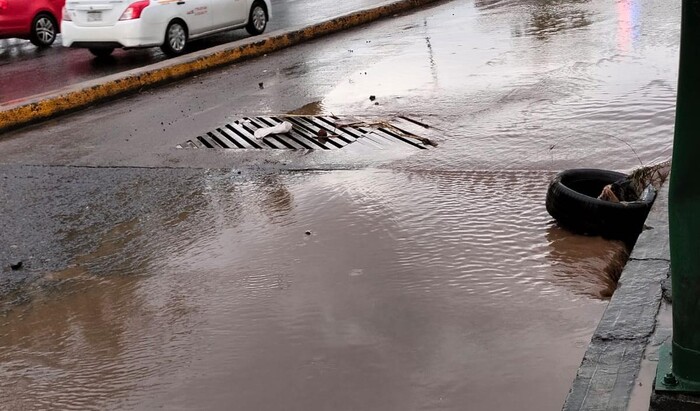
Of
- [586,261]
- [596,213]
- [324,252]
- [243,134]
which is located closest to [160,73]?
[243,134]

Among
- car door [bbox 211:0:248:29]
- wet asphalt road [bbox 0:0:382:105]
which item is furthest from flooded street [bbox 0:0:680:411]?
car door [bbox 211:0:248:29]

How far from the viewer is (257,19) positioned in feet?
49.2

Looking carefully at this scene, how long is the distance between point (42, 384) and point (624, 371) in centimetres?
265

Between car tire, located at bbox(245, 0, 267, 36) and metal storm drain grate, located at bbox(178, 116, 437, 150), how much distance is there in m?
6.63

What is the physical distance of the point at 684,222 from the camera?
2658 mm

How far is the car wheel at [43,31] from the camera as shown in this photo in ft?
54.3

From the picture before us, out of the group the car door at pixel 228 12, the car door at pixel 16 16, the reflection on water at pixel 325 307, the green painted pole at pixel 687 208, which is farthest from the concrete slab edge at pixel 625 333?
the car door at pixel 16 16

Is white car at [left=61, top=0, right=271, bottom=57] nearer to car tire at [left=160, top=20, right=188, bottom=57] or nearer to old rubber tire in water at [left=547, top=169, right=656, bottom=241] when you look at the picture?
car tire at [left=160, top=20, right=188, bottom=57]

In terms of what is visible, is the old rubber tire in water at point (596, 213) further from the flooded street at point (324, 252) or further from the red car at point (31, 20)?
the red car at point (31, 20)

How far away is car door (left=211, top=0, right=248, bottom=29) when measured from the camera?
1399 centimetres

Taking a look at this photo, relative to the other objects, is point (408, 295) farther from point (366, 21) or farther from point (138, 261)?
point (366, 21)

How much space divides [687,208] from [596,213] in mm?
2347

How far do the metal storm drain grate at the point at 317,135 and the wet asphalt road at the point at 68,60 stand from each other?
149 inches

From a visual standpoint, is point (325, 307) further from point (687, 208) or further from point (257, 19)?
point (257, 19)
